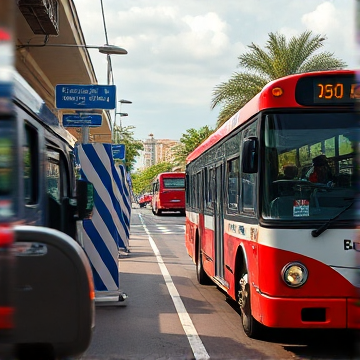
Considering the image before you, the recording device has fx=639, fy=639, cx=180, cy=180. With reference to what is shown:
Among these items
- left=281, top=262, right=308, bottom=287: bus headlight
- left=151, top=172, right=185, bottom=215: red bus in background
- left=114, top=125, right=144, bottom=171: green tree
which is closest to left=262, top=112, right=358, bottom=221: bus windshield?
left=281, top=262, right=308, bottom=287: bus headlight

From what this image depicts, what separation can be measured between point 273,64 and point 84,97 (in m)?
10.4

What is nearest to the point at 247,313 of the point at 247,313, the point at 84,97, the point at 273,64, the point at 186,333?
the point at 247,313

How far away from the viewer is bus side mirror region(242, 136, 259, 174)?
6.21m

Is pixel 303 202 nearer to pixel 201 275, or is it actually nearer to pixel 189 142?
pixel 201 275

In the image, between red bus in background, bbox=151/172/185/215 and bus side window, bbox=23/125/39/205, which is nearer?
bus side window, bbox=23/125/39/205

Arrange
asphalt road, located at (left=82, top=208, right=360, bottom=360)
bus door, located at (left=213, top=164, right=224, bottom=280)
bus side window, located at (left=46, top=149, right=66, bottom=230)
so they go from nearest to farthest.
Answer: bus side window, located at (left=46, top=149, right=66, bottom=230) → asphalt road, located at (left=82, top=208, right=360, bottom=360) → bus door, located at (left=213, top=164, right=224, bottom=280)

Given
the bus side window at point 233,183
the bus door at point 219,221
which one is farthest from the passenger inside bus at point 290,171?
the bus door at point 219,221

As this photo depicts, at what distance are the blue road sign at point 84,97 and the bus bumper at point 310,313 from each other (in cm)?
1059

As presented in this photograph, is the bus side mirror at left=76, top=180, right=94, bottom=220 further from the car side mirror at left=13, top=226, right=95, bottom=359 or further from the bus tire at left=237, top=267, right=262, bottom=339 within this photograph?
the car side mirror at left=13, top=226, right=95, bottom=359

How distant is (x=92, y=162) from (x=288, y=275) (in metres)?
4.55

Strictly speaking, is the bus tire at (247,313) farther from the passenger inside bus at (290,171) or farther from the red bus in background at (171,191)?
the red bus in background at (171,191)

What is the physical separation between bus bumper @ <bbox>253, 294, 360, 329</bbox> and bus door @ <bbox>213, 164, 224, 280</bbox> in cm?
296

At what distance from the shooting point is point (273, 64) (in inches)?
945

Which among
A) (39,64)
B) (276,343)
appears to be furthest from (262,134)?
(39,64)
